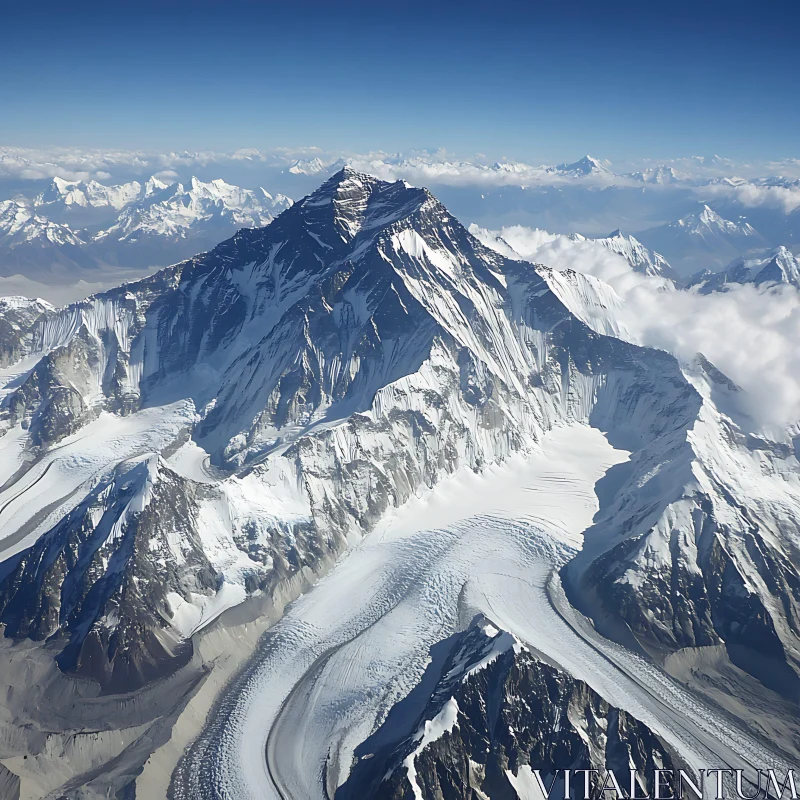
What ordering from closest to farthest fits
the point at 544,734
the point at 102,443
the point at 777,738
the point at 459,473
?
the point at 544,734 → the point at 777,738 → the point at 459,473 → the point at 102,443

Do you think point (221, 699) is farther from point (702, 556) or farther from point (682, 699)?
point (702, 556)

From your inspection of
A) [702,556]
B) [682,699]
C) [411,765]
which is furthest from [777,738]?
[411,765]

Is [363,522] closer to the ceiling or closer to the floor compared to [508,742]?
closer to the floor

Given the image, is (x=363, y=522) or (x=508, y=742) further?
(x=363, y=522)

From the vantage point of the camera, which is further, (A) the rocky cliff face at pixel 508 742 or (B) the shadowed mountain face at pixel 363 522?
(B) the shadowed mountain face at pixel 363 522

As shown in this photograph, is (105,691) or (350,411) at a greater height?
(350,411)

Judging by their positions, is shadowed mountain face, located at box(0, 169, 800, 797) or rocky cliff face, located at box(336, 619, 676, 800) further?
shadowed mountain face, located at box(0, 169, 800, 797)

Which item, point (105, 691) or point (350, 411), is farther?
point (350, 411)

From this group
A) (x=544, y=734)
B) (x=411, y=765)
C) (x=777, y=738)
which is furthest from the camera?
(x=777, y=738)

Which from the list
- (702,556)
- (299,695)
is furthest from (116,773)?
(702,556)
